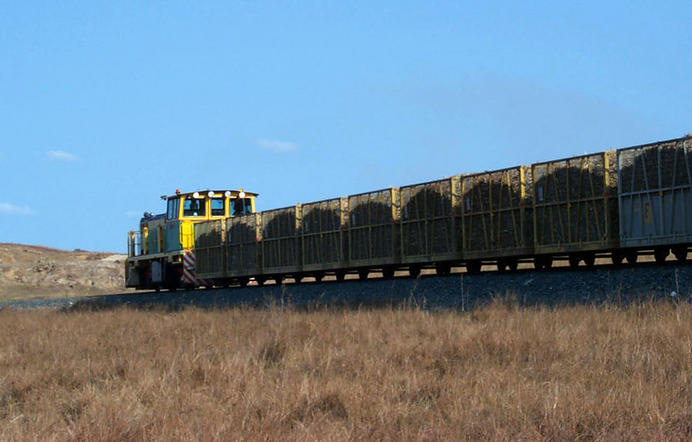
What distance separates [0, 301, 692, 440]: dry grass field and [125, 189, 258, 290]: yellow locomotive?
727 inches

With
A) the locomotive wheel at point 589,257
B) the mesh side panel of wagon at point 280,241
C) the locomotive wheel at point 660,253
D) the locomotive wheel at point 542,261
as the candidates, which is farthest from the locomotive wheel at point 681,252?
the mesh side panel of wagon at point 280,241

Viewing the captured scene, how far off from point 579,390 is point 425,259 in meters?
13.8

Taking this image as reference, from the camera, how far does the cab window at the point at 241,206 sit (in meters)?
30.5

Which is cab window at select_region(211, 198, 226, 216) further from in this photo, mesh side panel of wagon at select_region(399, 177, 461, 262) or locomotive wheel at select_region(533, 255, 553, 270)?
locomotive wheel at select_region(533, 255, 553, 270)

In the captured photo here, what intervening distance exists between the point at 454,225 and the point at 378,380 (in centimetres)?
1244

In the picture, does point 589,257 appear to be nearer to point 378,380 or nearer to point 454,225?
point 454,225

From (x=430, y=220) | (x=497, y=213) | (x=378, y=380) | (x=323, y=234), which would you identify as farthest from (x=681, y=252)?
(x=323, y=234)

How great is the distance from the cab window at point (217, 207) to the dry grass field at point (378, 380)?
18985mm

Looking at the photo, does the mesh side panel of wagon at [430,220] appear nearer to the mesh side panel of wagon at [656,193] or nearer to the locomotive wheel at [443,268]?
the locomotive wheel at [443,268]

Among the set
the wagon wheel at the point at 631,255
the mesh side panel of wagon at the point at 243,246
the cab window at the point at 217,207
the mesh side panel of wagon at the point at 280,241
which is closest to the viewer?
the wagon wheel at the point at 631,255

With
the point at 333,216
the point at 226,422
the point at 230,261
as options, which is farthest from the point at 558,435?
the point at 230,261

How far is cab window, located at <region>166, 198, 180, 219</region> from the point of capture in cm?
2976

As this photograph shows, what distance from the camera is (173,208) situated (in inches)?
1184

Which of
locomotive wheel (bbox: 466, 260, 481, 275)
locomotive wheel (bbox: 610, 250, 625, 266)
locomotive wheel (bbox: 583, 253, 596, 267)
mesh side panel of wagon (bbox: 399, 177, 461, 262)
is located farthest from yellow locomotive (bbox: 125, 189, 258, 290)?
locomotive wheel (bbox: 610, 250, 625, 266)
